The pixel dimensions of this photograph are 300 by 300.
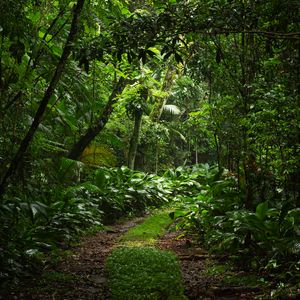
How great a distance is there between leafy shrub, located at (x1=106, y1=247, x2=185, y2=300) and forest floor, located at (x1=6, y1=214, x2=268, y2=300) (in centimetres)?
13

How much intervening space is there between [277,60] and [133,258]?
324 centimetres

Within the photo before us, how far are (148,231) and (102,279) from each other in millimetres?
3700

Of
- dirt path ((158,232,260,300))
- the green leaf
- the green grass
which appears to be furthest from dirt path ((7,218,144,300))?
the green leaf

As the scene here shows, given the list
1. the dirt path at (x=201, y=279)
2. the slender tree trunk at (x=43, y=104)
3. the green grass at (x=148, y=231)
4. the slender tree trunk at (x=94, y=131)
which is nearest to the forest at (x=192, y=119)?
the slender tree trunk at (x=43, y=104)

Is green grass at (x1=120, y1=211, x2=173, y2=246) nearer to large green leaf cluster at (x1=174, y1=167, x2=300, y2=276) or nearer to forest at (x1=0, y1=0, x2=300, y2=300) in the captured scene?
forest at (x1=0, y1=0, x2=300, y2=300)

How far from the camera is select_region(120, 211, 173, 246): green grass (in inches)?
284

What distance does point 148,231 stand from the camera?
8281 millimetres

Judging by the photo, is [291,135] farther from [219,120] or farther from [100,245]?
[100,245]

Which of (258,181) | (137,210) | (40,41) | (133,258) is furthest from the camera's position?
(137,210)

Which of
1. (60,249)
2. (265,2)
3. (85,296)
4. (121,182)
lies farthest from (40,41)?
(121,182)

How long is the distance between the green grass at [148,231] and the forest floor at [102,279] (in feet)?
1.74

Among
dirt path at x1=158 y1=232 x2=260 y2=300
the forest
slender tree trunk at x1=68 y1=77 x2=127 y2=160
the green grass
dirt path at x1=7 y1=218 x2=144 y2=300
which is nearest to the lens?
the forest

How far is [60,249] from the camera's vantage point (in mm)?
6059

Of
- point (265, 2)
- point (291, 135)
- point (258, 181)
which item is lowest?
point (258, 181)
